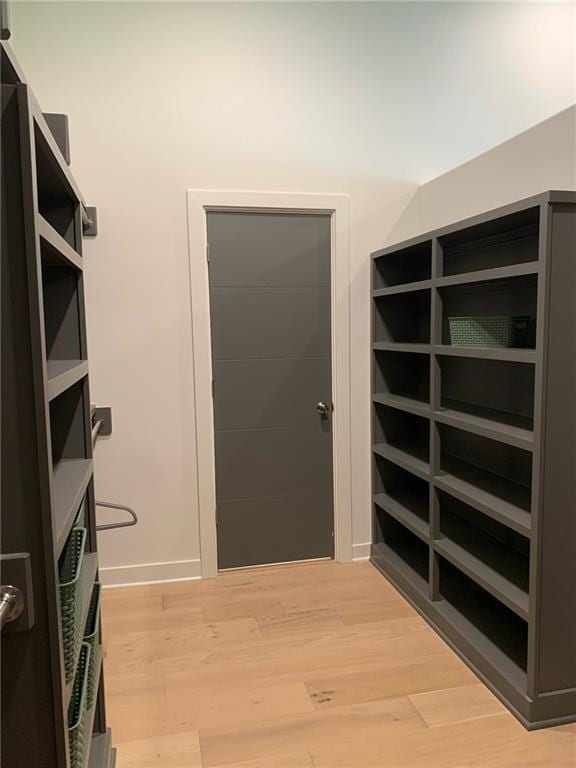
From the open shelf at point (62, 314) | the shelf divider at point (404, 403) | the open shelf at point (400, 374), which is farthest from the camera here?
the open shelf at point (400, 374)

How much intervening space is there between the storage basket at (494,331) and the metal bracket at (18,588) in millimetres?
1906

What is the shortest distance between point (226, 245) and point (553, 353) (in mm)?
1907

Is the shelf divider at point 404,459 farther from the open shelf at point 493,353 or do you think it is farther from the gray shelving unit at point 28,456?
the gray shelving unit at point 28,456

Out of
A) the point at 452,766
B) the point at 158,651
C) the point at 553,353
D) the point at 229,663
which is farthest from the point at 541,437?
the point at 158,651

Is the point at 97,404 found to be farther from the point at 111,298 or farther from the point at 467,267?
the point at 467,267

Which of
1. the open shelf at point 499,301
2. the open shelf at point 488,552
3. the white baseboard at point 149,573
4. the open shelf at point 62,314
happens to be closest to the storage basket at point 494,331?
the open shelf at point 499,301

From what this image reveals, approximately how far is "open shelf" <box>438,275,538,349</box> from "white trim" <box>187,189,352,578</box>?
24.7 inches

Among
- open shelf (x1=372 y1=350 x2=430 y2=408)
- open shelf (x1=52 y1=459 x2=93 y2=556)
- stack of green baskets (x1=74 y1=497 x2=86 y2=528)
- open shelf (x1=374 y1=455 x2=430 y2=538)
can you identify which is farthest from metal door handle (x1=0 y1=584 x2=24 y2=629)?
open shelf (x1=372 y1=350 x2=430 y2=408)

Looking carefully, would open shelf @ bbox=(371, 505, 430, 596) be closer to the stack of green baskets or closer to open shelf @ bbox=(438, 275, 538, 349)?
open shelf @ bbox=(438, 275, 538, 349)

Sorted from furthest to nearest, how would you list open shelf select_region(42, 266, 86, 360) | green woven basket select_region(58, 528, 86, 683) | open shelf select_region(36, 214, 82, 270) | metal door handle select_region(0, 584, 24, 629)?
open shelf select_region(42, 266, 86, 360), green woven basket select_region(58, 528, 86, 683), open shelf select_region(36, 214, 82, 270), metal door handle select_region(0, 584, 24, 629)

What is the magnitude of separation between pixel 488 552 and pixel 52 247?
7.29 ft

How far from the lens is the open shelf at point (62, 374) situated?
1.16m

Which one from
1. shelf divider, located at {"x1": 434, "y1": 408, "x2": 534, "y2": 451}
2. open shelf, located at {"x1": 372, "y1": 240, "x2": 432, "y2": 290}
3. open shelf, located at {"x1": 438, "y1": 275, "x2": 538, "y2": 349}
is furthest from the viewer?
open shelf, located at {"x1": 372, "y1": 240, "x2": 432, "y2": 290}

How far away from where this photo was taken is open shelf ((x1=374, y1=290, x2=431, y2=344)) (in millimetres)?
3422
